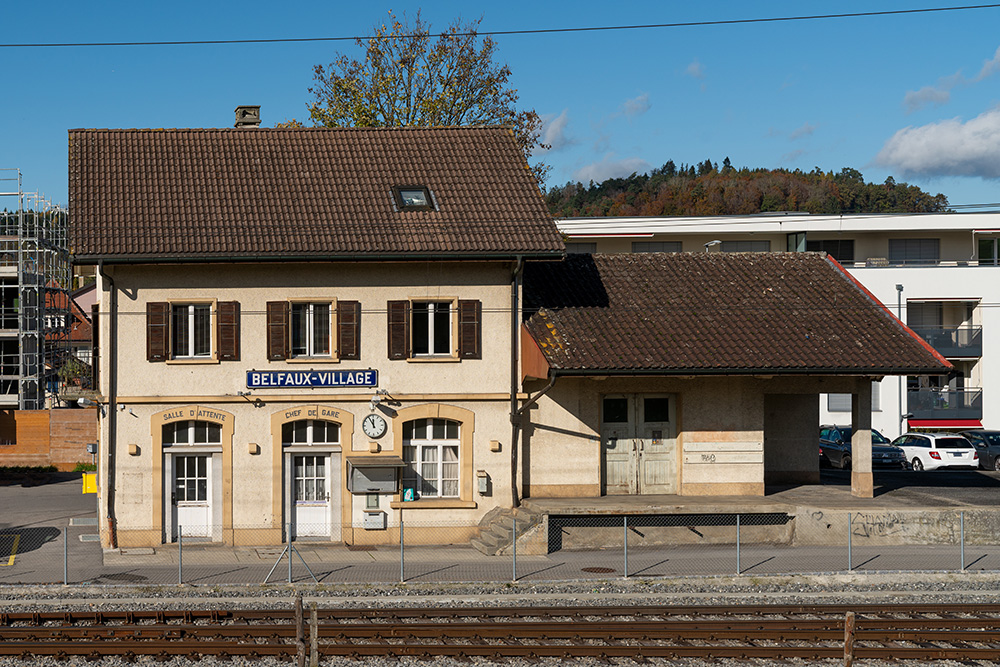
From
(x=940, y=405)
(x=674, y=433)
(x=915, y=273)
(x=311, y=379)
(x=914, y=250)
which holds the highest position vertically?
(x=914, y=250)

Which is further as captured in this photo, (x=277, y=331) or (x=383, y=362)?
(x=383, y=362)

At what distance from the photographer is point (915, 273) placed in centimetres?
4972

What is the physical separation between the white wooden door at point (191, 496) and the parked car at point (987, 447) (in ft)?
97.3

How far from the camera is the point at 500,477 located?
23500mm

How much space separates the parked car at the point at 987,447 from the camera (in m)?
40.2

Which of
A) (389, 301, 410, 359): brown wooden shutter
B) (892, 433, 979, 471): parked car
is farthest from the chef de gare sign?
(892, 433, 979, 471): parked car

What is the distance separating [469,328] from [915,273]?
1307 inches

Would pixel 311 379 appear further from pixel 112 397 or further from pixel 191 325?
pixel 112 397

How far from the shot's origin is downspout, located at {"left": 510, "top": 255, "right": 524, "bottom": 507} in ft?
76.8

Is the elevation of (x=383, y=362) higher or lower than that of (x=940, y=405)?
higher

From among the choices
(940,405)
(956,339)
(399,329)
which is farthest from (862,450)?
(956,339)

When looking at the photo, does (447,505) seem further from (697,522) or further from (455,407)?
(697,522)

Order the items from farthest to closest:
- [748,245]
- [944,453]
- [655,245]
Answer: [655,245] < [748,245] < [944,453]

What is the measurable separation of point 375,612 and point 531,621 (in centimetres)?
249
